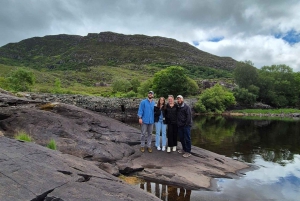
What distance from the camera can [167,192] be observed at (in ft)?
36.2

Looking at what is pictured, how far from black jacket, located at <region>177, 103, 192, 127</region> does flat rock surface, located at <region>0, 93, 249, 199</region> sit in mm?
2034

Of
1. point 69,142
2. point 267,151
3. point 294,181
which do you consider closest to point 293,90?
point 267,151

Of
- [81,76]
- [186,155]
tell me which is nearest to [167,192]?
[186,155]

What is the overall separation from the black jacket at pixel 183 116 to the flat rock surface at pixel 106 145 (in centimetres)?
203

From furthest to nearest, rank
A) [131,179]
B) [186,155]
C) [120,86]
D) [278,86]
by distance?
[120,86] → [278,86] → [186,155] → [131,179]

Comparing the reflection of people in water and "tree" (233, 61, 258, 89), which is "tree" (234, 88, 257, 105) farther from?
the reflection of people in water

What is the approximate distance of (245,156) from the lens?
2056cm

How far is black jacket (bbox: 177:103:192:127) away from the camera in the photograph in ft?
50.5

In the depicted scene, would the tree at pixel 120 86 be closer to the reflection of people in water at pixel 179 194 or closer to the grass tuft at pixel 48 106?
the grass tuft at pixel 48 106

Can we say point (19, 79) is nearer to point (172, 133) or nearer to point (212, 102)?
point (212, 102)

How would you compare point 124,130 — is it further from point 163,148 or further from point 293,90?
point 293,90

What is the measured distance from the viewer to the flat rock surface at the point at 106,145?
12812 mm

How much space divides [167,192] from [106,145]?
515 centimetres

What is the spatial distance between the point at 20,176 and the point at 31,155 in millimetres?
1761
